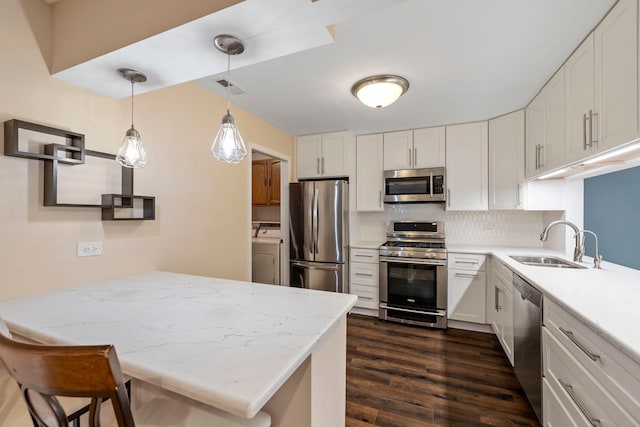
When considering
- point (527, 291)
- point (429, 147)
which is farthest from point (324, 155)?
point (527, 291)

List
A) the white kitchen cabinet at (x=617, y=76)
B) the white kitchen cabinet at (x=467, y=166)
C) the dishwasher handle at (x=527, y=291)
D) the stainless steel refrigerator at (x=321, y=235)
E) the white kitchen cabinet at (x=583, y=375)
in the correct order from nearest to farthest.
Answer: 1. the white kitchen cabinet at (x=583, y=375)
2. the white kitchen cabinet at (x=617, y=76)
3. the dishwasher handle at (x=527, y=291)
4. the white kitchen cabinet at (x=467, y=166)
5. the stainless steel refrigerator at (x=321, y=235)

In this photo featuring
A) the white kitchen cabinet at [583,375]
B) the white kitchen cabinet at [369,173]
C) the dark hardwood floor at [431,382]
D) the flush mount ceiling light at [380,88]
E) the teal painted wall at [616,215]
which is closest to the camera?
the white kitchen cabinet at [583,375]

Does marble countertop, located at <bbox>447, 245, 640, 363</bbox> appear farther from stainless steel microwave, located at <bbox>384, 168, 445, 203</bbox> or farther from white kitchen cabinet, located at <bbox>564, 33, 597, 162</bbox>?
stainless steel microwave, located at <bbox>384, 168, 445, 203</bbox>

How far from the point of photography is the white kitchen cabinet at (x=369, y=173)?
3.63 meters

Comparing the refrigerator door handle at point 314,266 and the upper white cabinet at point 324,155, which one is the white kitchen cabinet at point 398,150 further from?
the refrigerator door handle at point 314,266

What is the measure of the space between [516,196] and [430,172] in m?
0.93

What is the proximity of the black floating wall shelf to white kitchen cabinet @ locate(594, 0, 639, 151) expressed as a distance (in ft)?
8.98

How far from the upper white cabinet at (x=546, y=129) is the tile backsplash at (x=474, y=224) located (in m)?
0.74

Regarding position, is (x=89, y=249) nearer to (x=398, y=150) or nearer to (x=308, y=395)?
(x=308, y=395)

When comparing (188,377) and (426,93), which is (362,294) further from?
(188,377)

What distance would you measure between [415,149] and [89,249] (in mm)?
3364

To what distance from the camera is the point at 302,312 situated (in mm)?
1099

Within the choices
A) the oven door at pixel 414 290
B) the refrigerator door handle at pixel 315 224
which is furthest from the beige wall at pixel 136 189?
the oven door at pixel 414 290

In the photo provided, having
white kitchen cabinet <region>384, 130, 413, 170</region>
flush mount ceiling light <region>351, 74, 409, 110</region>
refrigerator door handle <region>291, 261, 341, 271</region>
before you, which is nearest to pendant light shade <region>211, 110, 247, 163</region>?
flush mount ceiling light <region>351, 74, 409, 110</region>
